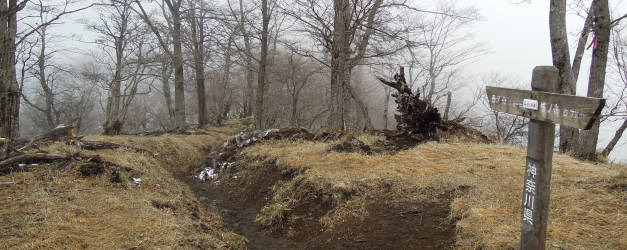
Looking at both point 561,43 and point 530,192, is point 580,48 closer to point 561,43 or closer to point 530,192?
point 561,43

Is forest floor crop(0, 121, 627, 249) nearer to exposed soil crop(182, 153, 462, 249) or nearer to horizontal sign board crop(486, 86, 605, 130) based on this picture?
exposed soil crop(182, 153, 462, 249)

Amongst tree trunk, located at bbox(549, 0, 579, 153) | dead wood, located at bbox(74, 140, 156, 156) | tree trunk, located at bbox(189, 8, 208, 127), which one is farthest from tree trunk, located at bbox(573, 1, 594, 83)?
tree trunk, located at bbox(189, 8, 208, 127)

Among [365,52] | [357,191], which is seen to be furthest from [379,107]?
[357,191]

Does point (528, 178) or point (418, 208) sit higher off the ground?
point (528, 178)

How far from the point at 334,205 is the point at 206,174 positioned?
16.2 feet

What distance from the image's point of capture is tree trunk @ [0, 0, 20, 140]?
6488 mm

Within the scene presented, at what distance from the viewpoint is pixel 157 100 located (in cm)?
4797

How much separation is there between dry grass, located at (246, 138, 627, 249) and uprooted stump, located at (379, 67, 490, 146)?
1.79ft

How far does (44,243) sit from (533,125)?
4.38m

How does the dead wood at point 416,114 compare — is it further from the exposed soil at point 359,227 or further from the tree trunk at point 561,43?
the exposed soil at point 359,227

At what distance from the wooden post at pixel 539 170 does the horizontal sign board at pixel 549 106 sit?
0.09 meters

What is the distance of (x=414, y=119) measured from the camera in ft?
24.6

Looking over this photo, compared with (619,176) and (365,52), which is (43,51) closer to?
(365,52)

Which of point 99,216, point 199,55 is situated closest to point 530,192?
point 99,216
